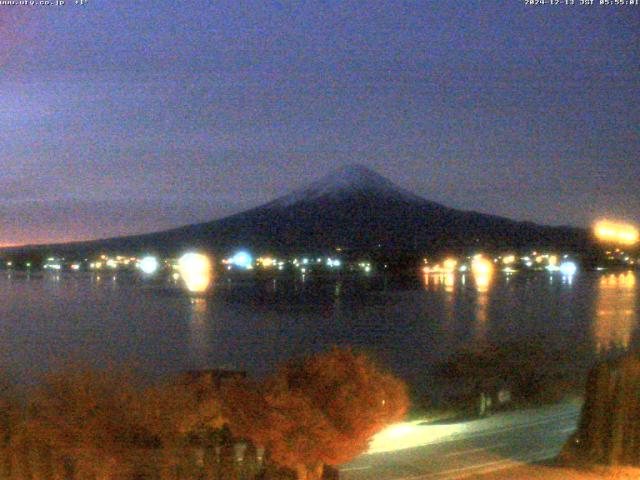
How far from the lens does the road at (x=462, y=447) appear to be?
851 centimetres

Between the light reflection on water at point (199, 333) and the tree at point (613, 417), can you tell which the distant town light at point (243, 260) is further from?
the tree at point (613, 417)

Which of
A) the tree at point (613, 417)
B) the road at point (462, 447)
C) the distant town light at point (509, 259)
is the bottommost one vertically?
the road at point (462, 447)

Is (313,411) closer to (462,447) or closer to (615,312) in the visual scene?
(462,447)

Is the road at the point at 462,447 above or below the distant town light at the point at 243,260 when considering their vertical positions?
below

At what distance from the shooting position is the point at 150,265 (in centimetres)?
6606

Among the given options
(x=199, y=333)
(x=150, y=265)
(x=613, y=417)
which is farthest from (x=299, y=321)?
(x=150, y=265)

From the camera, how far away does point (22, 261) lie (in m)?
71.4

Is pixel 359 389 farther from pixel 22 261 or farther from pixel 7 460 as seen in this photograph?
pixel 22 261

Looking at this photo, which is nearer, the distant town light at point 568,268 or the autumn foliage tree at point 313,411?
the autumn foliage tree at point 313,411

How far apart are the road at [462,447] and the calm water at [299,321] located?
8.12 metres

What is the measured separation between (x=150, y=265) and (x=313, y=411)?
60.8 metres

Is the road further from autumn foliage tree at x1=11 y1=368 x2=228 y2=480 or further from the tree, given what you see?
autumn foliage tree at x1=11 y1=368 x2=228 y2=480

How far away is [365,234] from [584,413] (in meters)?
60.6

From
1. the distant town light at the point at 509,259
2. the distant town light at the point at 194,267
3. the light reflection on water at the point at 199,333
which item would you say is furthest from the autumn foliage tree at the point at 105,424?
the distant town light at the point at 509,259
